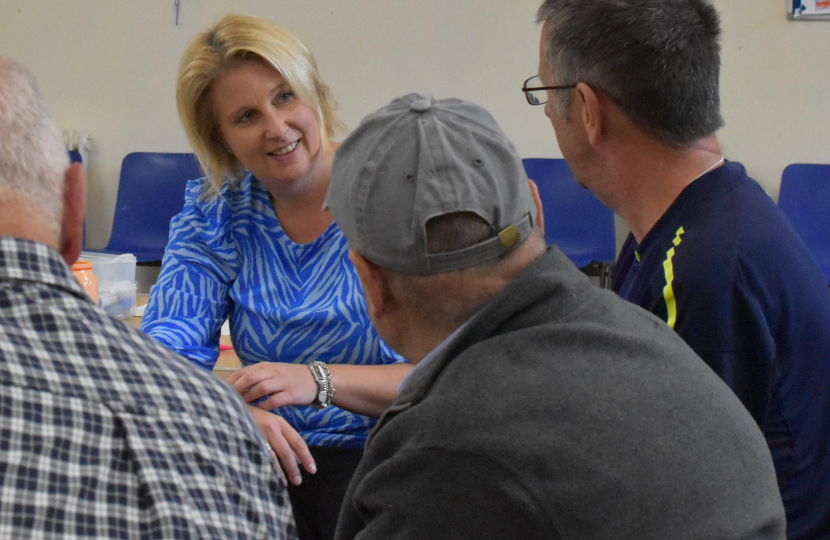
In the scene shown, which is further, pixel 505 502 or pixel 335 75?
pixel 335 75

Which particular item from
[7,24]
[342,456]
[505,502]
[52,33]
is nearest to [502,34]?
[52,33]

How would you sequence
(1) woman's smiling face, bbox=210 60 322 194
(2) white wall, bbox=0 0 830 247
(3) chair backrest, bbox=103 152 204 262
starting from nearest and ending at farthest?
(1) woman's smiling face, bbox=210 60 322 194 → (2) white wall, bbox=0 0 830 247 → (3) chair backrest, bbox=103 152 204 262

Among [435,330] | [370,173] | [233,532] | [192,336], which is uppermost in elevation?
[370,173]

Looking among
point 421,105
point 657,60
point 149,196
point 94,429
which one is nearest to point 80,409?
point 94,429

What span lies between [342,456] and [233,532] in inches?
30.4

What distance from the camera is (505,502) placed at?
2.27 ft

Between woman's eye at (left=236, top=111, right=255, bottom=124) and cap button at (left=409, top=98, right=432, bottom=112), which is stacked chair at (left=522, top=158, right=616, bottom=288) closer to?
woman's eye at (left=236, top=111, right=255, bottom=124)

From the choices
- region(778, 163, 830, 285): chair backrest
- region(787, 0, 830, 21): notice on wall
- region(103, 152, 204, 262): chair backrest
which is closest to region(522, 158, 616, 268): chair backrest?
region(778, 163, 830, 285): chair backrest

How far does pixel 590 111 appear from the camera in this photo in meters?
1.37

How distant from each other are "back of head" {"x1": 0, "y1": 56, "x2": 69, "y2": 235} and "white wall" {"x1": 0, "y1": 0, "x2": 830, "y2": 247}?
137 inches

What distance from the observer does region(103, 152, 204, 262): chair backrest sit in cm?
410

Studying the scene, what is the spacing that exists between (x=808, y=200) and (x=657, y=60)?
9.60 feet

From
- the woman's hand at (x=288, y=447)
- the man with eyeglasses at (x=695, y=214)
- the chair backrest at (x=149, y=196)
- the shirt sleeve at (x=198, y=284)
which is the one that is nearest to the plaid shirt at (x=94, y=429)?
the woman's hand at (x=288, y=447)

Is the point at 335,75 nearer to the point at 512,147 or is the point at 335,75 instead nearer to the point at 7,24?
the point at 7,24
